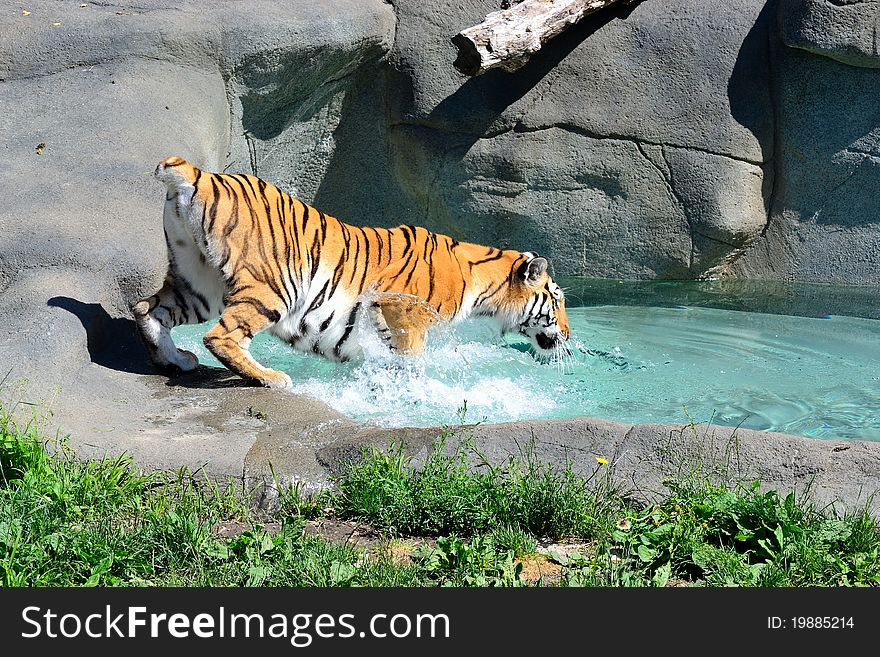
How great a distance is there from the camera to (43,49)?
24.0ft

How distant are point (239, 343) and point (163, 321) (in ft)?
1.55

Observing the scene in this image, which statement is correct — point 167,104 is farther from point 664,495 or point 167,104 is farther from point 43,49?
point 664,495

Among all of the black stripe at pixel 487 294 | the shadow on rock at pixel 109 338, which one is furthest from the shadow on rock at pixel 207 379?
the black stripe at pixel 487 294

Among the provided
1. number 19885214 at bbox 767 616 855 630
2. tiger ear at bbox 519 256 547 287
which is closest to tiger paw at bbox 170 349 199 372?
tiger ear at bbox 519 256 547 287

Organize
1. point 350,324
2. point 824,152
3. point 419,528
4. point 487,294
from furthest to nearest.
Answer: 1. point 824,152
2. point 487,294
3. point 350,324
4. point 419,528

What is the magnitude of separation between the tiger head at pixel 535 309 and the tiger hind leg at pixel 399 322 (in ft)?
2.73

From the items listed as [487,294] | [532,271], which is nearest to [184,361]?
[487,294]

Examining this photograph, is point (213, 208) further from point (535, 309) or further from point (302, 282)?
point (535, 309)

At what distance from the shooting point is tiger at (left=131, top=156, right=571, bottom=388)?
5215 millimetres

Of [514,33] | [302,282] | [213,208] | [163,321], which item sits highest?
[514,33]

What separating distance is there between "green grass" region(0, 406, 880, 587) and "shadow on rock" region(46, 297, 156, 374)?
4.48 ft

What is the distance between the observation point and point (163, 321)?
5410 millimetres

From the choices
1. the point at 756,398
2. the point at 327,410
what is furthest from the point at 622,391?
the point at 327,410

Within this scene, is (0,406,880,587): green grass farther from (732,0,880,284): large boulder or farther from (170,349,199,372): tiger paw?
(732,0,880,284): large boulder
